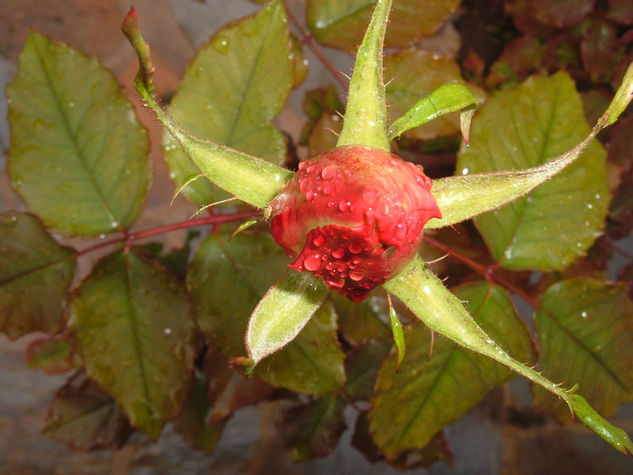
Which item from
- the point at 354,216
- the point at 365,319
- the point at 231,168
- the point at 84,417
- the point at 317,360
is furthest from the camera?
the point at 84,417

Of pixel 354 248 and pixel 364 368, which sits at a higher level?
pixel 354 248

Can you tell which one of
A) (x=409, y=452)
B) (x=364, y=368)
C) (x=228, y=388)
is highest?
(x=228, y=388)

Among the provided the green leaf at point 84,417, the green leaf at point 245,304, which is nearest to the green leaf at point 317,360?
the green leaf at point 245,304

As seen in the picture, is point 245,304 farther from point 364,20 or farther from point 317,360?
point 364,20

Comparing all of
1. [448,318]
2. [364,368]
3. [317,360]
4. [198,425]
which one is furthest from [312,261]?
[198,425]

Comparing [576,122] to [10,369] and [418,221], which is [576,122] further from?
[10,369]

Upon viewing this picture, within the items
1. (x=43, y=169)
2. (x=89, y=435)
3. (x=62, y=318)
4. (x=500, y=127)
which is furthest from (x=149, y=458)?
(x=500, y=127)

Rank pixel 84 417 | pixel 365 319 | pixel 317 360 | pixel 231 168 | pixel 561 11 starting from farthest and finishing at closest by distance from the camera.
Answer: pixel 561 11, pixel 84 417, pixel 365 319, pixel 317 360, pixel 231 168
